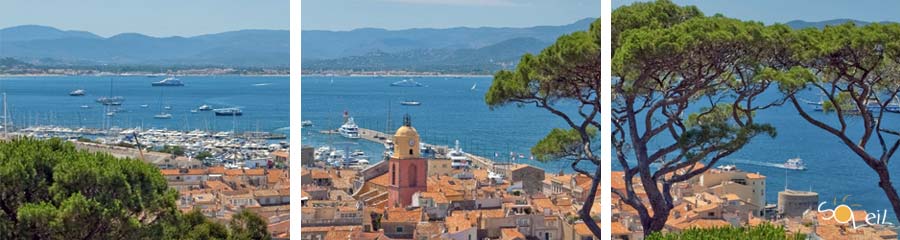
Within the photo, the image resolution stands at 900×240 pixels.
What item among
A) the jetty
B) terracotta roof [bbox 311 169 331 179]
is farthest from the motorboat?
the jetty

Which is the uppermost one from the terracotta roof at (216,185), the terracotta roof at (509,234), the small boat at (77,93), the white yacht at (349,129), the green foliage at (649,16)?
the green foliage at (649,16)

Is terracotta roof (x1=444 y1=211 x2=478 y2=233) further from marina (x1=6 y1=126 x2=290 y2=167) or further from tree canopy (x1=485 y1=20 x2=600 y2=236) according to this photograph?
marina (x1=6 y1=126 x2=290 y2=167)

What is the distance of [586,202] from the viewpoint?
6051mm

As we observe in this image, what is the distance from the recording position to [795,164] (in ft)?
19.7

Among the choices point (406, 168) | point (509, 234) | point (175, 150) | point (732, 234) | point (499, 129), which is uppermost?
point (499, 129)

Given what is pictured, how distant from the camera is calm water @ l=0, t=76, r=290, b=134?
5371 mm

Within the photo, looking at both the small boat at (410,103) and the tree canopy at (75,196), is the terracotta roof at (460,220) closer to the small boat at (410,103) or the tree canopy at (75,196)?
the small boat at (410,103)

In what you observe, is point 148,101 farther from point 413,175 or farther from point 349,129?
point 413,175

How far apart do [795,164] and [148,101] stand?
4.00 meters

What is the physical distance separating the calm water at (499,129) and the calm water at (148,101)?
0.28 meters

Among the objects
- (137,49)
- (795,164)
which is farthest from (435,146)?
(795,164)

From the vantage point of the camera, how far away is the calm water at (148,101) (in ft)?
17.6

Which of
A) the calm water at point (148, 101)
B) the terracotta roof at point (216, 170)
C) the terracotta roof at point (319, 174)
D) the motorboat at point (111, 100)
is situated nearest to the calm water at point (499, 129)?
the terracotta roof at point (319, 174)

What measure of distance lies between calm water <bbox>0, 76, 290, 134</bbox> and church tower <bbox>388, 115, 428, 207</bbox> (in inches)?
28.6
